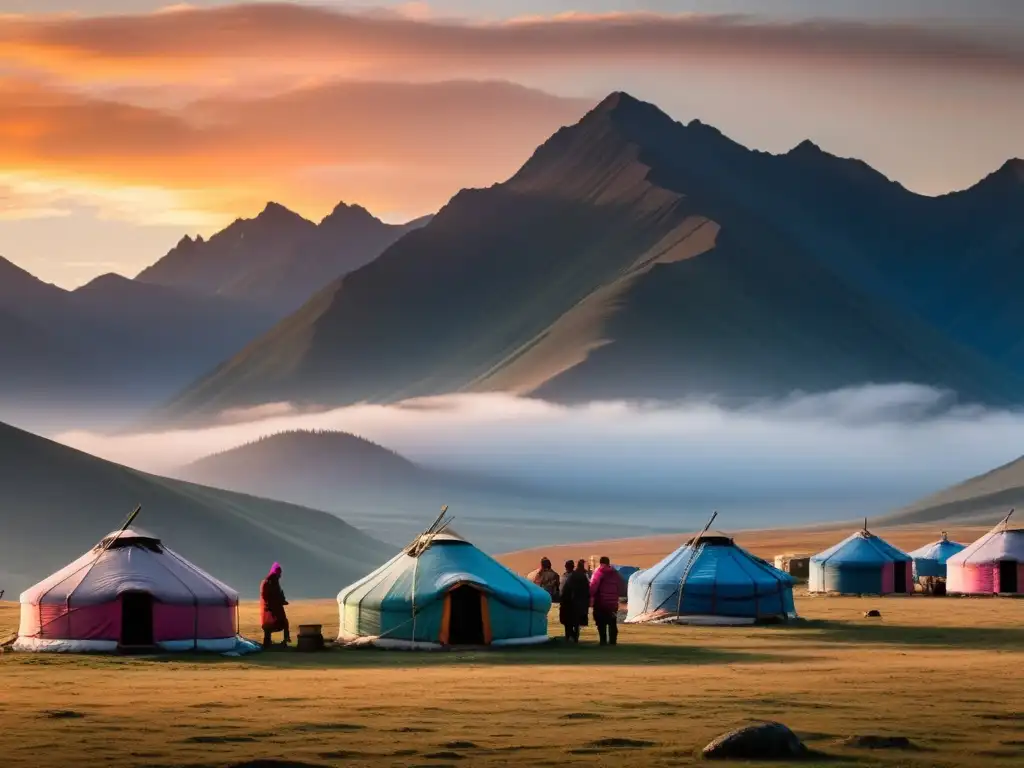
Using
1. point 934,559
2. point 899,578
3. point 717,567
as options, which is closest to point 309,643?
point 717,567

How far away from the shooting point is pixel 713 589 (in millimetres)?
47188

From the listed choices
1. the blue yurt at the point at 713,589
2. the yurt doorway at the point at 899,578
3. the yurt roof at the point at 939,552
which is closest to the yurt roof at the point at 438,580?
the blue yurt at the point at 713,589

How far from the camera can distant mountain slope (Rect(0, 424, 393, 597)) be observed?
452ft

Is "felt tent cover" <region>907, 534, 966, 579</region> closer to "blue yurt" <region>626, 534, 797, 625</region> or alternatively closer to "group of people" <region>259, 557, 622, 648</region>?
"blue yurt" <region>626, 534, 797, 625</region>

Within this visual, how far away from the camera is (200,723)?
78.0ft

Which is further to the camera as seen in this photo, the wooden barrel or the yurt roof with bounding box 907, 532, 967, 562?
the yurt roof with bounding box 907, 532, 967, 562

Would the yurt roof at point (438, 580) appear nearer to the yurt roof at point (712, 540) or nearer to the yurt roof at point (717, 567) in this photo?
the yurt roof at point (717, 567)

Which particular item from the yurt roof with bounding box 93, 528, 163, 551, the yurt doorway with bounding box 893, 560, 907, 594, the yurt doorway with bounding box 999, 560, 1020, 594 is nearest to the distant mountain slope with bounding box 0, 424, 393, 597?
the yurt doorway with bounding box 893, 560, 907, 594

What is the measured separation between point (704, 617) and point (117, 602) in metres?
16.1

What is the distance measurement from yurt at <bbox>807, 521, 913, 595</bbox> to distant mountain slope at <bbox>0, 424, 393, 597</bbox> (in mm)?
70809

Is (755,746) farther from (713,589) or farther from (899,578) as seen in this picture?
(899,578)

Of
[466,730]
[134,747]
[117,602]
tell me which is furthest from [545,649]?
[134,747]

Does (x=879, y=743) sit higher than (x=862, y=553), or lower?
lower

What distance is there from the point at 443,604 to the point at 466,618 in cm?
63
